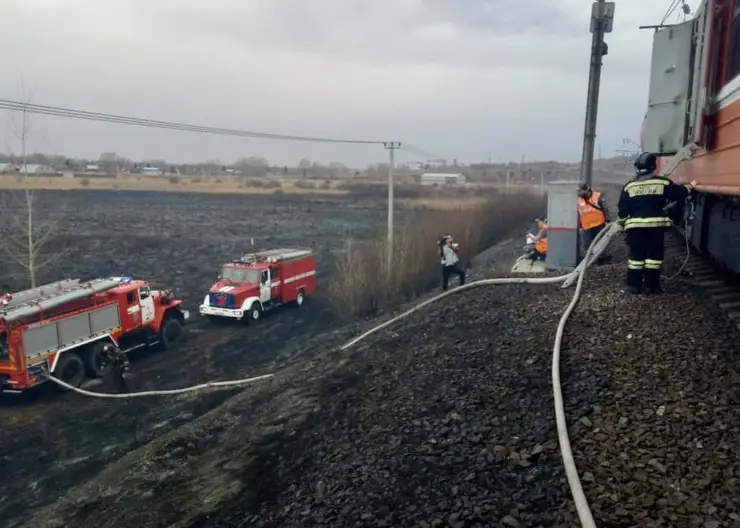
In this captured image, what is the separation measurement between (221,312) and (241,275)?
1.55 m

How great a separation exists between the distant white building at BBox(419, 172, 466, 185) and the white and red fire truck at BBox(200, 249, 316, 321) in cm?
4019

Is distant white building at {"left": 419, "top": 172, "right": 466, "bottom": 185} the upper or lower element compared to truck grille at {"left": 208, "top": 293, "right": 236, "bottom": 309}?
upper

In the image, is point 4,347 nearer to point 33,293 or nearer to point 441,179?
point 33,293

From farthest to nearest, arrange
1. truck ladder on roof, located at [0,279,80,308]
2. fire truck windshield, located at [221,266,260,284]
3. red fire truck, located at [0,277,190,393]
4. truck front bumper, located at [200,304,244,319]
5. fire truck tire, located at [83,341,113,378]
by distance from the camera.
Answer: fire truck windshield, located at [221,266,260,284] → truck front bumper, located at [200,304,244,319] → fire truck tire, located at [83,341,113,378] → truck ladder on roof, located at [0,279,80,308] → red fire truck, located at [0,277,190,393]

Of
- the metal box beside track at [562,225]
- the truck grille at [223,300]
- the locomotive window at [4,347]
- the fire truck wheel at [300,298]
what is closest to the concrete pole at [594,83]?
the metal box beside track at [562,225]

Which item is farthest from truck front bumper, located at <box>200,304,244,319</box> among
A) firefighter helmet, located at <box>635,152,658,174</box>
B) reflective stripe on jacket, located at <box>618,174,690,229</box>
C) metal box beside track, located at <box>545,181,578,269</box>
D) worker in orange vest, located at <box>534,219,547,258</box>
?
firefighter helmet, located at <box>635,152,658,174</box>

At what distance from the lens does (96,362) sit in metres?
14.2

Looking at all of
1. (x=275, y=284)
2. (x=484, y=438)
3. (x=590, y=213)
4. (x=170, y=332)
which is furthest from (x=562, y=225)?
(x=275, y=284)

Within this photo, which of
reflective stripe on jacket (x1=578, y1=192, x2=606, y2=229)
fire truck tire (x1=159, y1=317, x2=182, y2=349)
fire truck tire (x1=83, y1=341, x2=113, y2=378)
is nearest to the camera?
reflective stripe on jacket (x1=578, y1=192, x2=606, y2=229)

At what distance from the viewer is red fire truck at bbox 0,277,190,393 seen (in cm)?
1220

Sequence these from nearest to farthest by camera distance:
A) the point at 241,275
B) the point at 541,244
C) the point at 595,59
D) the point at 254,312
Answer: the point at 595,59, the point at 541,244, the point at 254,312, the point at 241,275

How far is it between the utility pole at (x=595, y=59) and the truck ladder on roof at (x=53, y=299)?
11.9 m

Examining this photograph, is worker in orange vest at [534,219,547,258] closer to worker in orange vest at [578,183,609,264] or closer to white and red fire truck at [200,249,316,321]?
worker in orange vest at [578,183,609,264]

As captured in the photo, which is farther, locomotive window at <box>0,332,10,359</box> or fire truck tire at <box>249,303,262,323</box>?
fire truck tire at <box>249,303,262,323</box>
